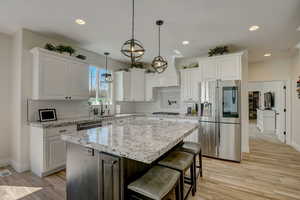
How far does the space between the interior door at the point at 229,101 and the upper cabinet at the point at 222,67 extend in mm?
262

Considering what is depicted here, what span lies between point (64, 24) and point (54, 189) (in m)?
2.92

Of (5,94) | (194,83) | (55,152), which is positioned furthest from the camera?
(194,83)

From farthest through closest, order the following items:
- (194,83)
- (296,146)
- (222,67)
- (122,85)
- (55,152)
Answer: (122,85) → (194,83) → (296,146) → (222,67) → (55,152)

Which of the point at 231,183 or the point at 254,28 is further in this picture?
the point at 254,28

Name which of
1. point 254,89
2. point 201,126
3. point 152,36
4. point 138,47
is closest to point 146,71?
point 152,36

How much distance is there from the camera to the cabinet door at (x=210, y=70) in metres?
3.86

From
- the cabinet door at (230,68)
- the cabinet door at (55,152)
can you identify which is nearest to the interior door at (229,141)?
the cabinet door at (230,68)

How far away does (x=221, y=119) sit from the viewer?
11.7ft

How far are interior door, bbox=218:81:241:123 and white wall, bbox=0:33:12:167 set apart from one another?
4.82 m

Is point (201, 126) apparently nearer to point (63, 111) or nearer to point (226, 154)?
point (226, 154)

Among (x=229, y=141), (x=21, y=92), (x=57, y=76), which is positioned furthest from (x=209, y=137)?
(x=21, y=92)

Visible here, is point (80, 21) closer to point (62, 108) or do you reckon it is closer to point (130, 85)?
point (62, 108)

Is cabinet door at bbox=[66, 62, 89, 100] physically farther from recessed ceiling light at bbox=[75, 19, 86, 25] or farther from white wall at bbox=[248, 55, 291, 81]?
white wall at bbox=[248, 55, 291, 81]

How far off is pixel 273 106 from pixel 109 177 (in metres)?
7.87
